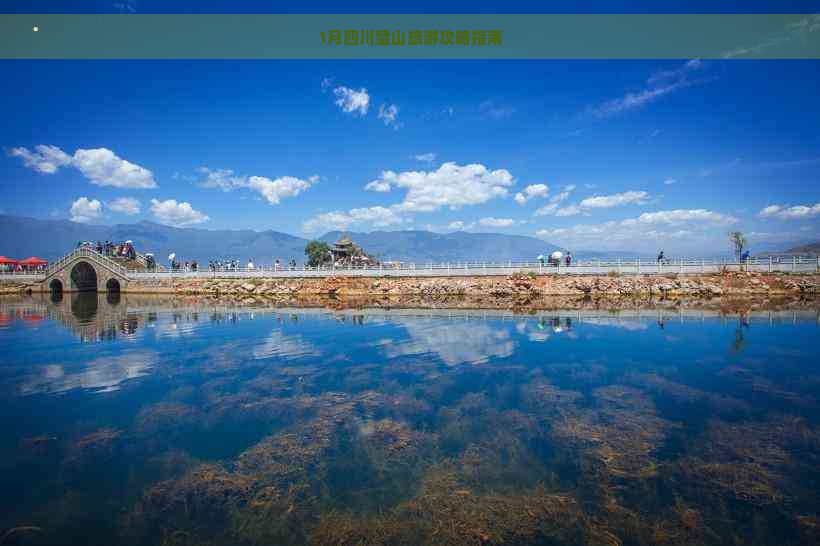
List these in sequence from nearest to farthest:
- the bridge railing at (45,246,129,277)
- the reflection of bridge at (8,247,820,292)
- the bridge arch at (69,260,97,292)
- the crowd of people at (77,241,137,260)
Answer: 1. the reflection of bridge at (8,247,820,292)
2. the bridge railing at (45,246,129,277)
3. the bridge arch at (69,260,97,292)
4. the crowd of people at (77,241,137,260)

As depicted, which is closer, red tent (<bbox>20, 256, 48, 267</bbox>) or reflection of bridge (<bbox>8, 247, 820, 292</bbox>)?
reflection of bridge (<bbox>8, 247, 820, 292</bbox>)

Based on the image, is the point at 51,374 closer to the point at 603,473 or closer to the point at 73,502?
the point at 73,502

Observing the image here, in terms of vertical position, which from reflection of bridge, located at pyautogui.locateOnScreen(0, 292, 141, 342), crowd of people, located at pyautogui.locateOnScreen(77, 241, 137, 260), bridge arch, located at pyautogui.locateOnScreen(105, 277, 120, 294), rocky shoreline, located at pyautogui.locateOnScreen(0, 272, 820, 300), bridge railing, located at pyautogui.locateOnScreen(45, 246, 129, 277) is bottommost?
reflection of bridge, located at pyautogui.locateOnScreen(0, 292, 141, 342)

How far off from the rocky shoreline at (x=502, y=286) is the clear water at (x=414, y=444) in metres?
28.5

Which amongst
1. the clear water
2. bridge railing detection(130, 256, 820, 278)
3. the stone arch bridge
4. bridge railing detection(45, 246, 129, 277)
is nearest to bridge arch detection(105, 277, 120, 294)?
the stone arch bridge

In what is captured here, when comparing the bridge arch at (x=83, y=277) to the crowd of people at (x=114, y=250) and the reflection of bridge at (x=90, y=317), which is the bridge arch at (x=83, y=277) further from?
the reflection of bridge at (x=90, y=317)

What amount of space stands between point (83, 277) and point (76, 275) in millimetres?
2007

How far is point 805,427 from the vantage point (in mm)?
11758

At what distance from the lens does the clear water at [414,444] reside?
303 inches

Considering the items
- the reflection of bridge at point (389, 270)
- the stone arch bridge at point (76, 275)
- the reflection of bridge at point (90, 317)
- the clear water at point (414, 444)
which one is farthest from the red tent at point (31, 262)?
the clear water at point (414, 444)

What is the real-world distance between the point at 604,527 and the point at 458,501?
2732 millimetres

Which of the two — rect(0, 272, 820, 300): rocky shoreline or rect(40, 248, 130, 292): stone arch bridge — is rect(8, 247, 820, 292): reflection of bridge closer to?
rect(40, 248, 130, 292): stone arch bridge

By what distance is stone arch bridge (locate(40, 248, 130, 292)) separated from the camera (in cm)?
6462

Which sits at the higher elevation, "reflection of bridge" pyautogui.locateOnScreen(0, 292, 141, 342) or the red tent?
the red tent
